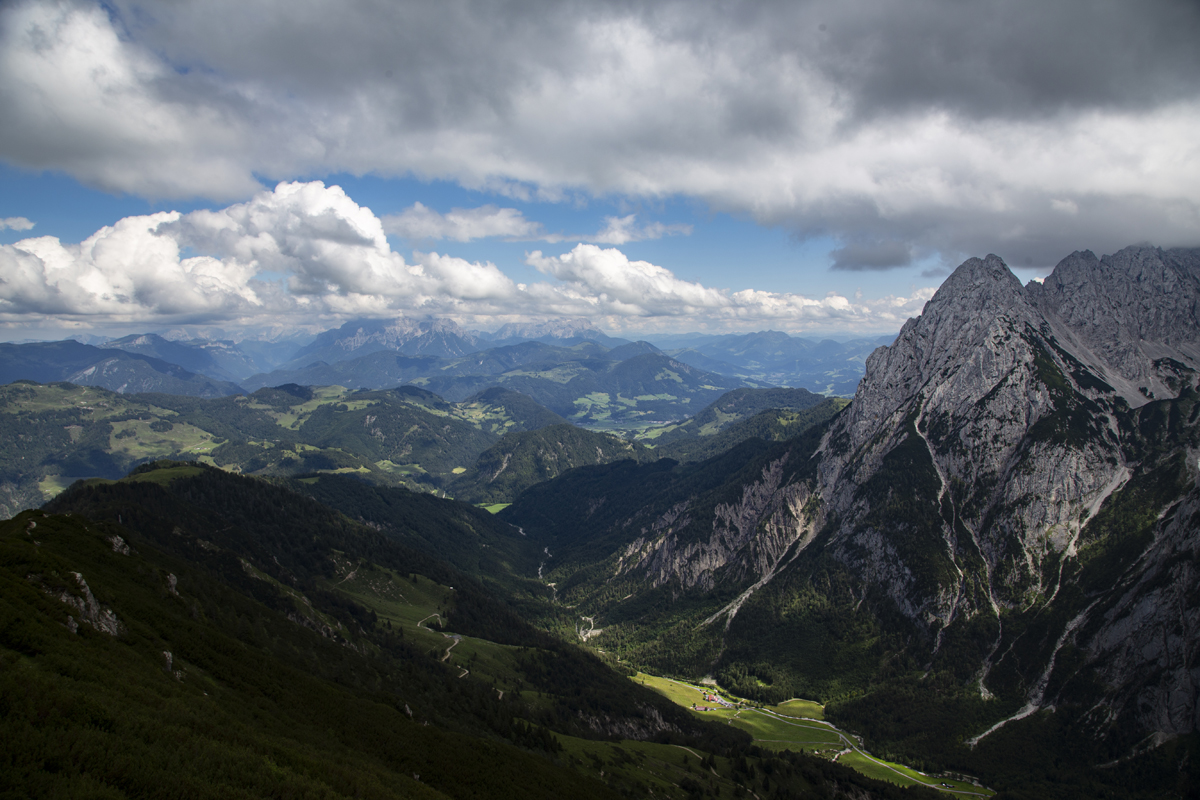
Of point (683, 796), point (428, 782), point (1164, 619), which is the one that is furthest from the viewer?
point (1164, 619)

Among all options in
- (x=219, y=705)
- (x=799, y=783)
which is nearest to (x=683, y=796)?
(x=799, y=783)

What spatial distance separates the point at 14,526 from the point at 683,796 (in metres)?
148

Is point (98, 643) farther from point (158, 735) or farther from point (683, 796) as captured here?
point (683, 796)

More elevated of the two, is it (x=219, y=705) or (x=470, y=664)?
(x=219, y=705)

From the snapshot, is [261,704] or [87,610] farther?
[261,704]

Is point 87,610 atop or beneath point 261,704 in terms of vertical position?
atop

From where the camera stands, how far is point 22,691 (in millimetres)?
38000

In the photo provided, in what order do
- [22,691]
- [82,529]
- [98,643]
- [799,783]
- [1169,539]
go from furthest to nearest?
[1169,539] < [799,783] < [82,529] < [98,643] < [22,691]

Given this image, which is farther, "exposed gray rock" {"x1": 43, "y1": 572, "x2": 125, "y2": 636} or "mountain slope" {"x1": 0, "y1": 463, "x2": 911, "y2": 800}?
"exposed gray rock" {"x1": 43, "y1": 572, "x2": 125, "y2": 636}

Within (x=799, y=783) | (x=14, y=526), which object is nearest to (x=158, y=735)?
(x=14, y=526)

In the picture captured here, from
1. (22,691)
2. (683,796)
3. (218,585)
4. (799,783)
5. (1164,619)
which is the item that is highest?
(22,691)

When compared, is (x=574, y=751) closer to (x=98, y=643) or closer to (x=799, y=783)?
(x=799, y=783)

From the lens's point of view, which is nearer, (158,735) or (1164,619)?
(158,735)

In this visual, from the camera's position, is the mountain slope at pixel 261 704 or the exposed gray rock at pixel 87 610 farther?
the exposed gray rock at pixel 87 610
